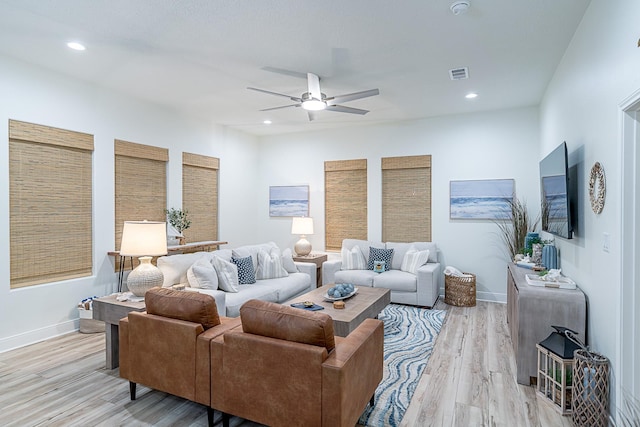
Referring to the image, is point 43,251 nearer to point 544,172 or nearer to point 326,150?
point 326,150

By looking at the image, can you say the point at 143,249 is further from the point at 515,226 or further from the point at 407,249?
the point at 515,226

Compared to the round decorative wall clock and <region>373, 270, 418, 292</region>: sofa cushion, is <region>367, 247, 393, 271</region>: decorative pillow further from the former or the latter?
the round decorative wall clock

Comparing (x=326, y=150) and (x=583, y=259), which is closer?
(x=583, y=259)

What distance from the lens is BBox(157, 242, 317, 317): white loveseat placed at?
3.82 meters

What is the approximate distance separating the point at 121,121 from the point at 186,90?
0.97 meters

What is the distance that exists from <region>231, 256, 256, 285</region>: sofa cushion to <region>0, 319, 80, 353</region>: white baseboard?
1894mm

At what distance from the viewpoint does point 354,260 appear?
576 centimetres

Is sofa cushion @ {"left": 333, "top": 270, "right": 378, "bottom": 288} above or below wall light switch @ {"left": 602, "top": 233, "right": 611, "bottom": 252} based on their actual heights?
below

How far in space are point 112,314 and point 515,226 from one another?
194 inches

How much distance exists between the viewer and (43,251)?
Result: 157 inches

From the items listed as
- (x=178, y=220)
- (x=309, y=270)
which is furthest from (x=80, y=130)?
(x=309, y=270)

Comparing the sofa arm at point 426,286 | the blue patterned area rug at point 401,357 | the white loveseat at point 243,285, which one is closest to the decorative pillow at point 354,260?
the white loveseat at point 243,285

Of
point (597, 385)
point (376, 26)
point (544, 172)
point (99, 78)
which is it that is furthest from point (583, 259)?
point (99, 78)

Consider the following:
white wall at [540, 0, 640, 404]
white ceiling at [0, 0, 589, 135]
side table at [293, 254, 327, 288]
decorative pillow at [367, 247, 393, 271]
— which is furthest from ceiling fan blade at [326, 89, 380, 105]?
side table at [293, 254, 327, 288]
